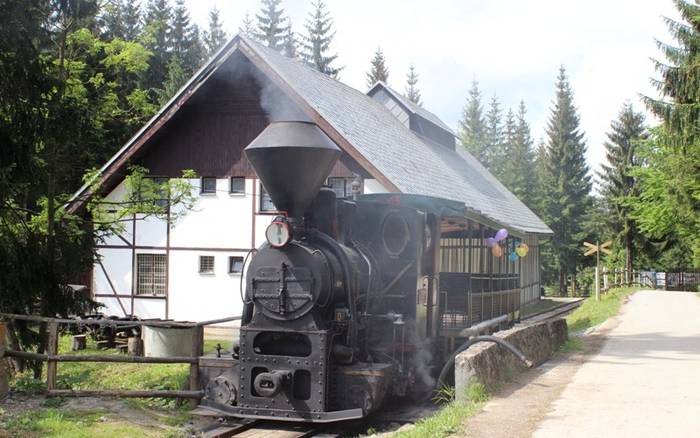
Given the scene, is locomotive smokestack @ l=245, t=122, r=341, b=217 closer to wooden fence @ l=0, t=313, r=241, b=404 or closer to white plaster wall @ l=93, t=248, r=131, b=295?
wooden fence @ l=0, t=313, r=241, b=404

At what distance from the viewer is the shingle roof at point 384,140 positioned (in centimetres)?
1661

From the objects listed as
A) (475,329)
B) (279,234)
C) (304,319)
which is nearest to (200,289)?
(475,329)

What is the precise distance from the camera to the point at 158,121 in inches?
696

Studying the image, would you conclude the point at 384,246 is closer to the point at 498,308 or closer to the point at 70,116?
the point at 70,116

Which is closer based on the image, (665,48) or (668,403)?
(668,403)

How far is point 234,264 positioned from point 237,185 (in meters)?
2.02

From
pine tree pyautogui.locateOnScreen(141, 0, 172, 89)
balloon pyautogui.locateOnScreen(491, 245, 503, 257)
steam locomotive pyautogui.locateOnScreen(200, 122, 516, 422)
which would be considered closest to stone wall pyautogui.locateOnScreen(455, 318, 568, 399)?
steam locomotive pyautogui.locateOnScreen(200, 122, 516, 422)

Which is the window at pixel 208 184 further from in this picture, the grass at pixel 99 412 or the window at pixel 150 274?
the grass at pixel 99 412

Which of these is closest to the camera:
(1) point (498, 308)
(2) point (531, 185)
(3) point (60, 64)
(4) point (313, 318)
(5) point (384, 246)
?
(4) point (313, 318)

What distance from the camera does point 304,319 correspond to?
794cm

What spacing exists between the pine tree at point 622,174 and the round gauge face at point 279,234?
40.4m

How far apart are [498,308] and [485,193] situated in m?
13.1

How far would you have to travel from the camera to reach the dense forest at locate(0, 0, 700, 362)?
8.62 m

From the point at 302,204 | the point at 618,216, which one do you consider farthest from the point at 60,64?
the point at 618,216
